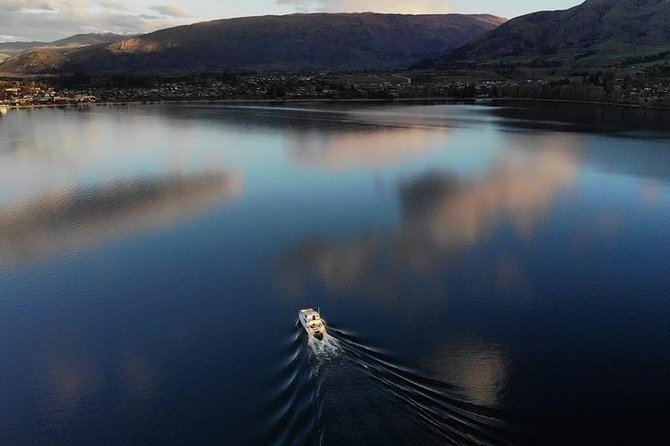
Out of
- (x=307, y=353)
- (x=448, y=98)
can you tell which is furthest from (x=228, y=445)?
(x=448, y=98)

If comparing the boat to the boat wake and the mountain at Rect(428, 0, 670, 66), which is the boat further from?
the mountain at Rect(428, 0, 670, 66)

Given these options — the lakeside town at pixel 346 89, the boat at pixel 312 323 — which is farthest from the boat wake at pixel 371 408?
the lakeside town at pixel 346 89

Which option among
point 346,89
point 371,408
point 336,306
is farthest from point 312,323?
point 346,89

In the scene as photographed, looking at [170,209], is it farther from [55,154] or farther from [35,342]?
[55,154]

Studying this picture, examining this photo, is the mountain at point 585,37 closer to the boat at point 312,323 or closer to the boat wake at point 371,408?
the boat at point 312,323

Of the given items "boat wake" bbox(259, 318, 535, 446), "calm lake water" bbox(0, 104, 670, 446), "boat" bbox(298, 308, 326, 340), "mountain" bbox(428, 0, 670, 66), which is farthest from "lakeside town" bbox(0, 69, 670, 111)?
"boat wake" bbox(259, 318, 535, 446)
